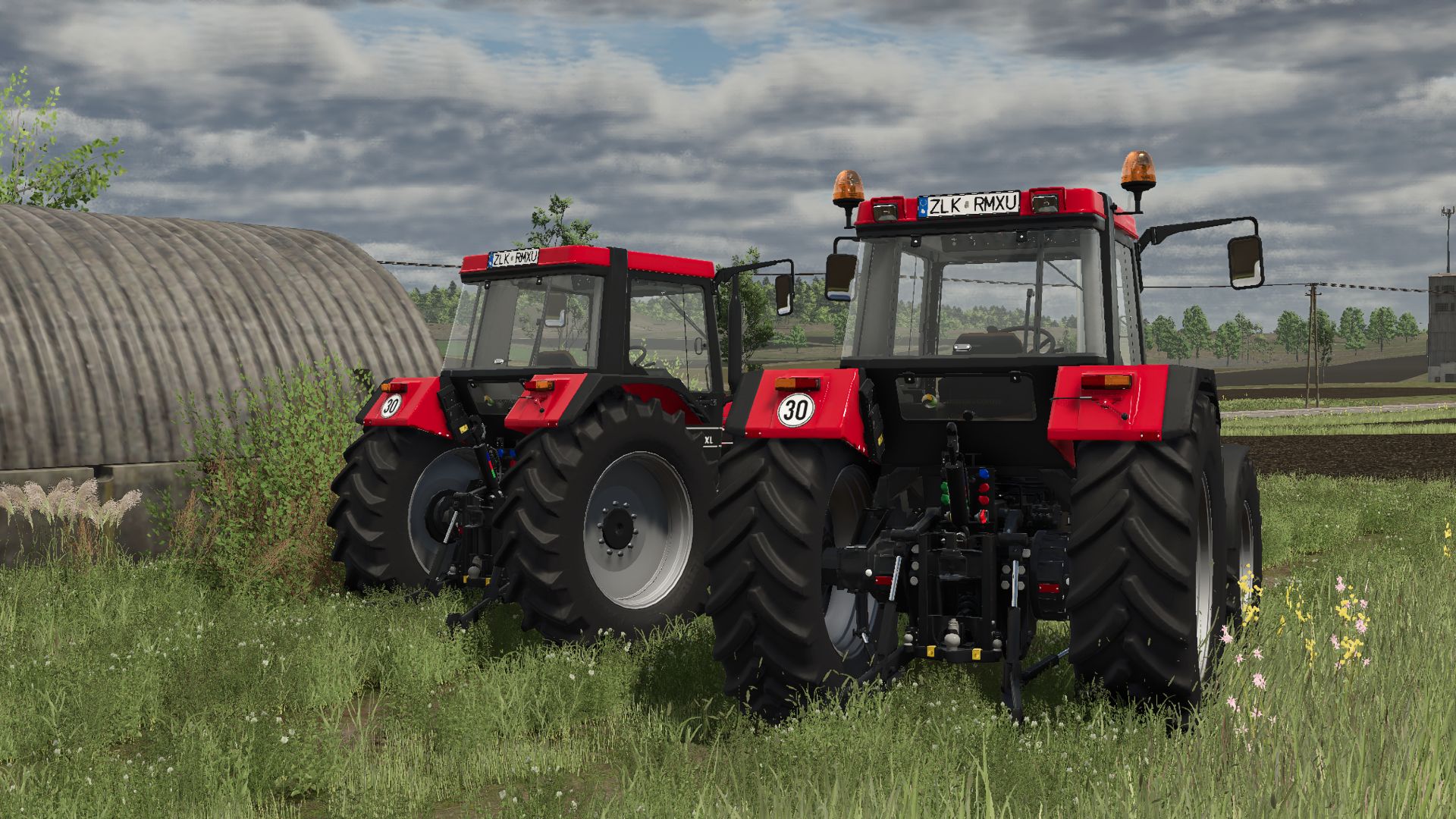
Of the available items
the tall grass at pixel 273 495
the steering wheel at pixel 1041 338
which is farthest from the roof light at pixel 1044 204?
the tall grass at pixel 273 495

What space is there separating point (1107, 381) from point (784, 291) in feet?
11.3

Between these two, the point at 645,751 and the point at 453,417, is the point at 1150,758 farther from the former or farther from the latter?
the point at 453,417

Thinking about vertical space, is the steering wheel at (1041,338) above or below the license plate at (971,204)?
below

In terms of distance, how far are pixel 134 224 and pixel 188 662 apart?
969 cm

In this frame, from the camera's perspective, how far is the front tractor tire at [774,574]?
17.8 ft

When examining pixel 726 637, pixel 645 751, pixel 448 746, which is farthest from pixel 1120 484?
pixel 448 746

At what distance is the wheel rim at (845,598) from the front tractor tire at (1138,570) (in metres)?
1.23

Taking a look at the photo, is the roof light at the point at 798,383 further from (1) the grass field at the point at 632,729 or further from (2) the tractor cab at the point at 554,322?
(2) the tractor cab at the point at 554,322

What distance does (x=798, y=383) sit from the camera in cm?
568

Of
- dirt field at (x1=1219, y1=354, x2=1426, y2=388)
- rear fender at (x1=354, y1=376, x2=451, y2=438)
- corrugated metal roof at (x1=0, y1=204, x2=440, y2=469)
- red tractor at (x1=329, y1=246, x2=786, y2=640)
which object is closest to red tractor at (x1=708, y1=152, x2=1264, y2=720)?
red tractor at (x1=329, y1=246, x2=786, y2=640)

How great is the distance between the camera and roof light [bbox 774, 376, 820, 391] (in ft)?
18.6

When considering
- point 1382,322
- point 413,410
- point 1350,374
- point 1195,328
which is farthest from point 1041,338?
point 1382,322

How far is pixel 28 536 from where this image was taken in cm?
1087

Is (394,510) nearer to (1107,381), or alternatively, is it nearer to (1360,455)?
(1107,381)
